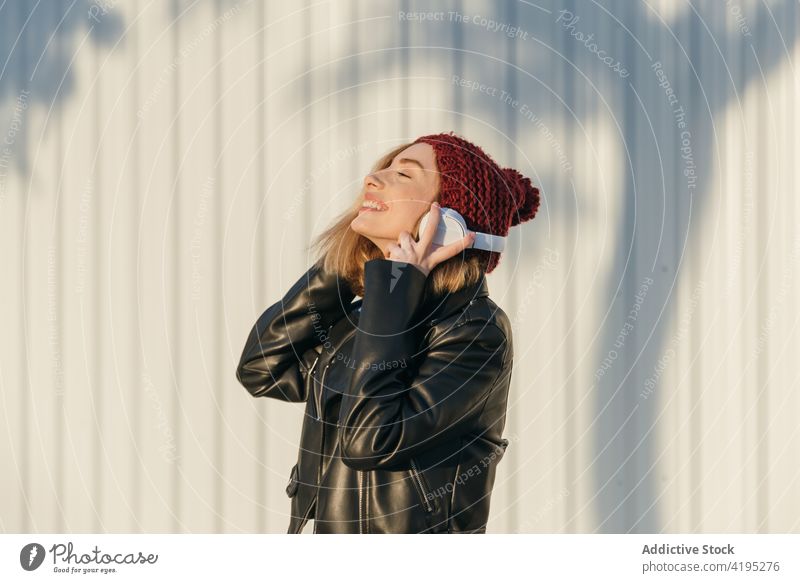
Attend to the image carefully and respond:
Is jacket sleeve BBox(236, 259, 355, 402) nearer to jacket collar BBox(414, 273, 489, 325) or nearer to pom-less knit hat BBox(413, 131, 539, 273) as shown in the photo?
jacket collar BBox(414, 273, 489, 325)

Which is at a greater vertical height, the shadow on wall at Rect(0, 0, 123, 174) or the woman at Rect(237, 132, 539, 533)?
the shadow on wall at Rect(0, 0, 123, 174)

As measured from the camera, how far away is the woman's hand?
105 inches

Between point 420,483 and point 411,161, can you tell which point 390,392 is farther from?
point 411,161

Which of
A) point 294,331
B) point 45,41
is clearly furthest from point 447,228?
point 45,41

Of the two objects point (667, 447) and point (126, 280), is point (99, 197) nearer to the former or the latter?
point (126, 280)

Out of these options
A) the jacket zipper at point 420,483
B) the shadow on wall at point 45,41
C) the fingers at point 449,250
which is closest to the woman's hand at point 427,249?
the fingers at point 449,250

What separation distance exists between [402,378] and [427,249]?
→ 0.35 meters

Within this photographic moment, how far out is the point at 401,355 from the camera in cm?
250

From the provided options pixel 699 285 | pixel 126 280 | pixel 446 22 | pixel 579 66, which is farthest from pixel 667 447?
pixel 126 280

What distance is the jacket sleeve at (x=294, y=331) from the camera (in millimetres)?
2850
